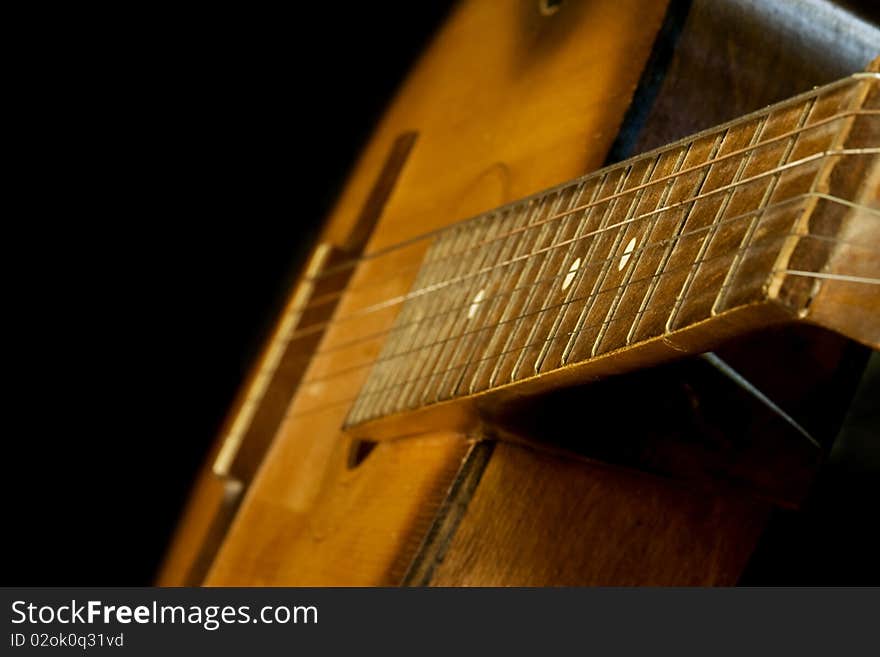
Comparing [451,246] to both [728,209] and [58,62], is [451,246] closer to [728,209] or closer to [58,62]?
[728,209]

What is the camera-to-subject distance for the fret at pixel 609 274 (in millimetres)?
718

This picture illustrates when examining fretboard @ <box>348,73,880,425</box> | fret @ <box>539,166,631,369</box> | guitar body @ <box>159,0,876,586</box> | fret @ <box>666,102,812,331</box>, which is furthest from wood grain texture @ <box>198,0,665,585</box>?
fret @ <box>666,102,812,331</box>

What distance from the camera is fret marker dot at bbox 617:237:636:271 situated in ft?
2.36

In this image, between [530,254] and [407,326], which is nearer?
[530,254]

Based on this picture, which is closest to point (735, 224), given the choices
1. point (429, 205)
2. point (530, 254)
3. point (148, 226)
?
point (530, 254)

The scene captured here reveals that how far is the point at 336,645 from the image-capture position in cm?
96

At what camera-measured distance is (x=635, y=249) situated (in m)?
0.71

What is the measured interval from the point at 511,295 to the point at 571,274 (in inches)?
3.7

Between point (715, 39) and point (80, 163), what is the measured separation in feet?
3.85

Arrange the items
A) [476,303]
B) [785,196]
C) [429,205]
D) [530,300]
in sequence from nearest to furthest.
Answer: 1. [785,196]
2. [530,300]
3. [476,303]
4. [429,205]

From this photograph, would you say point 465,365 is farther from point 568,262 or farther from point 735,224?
point 735,224

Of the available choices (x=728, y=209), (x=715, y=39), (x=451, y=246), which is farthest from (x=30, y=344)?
(x=728, y=209)

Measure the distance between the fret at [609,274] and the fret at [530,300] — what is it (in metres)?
0.07

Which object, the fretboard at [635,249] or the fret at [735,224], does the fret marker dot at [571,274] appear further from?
the fret at [735,224]
